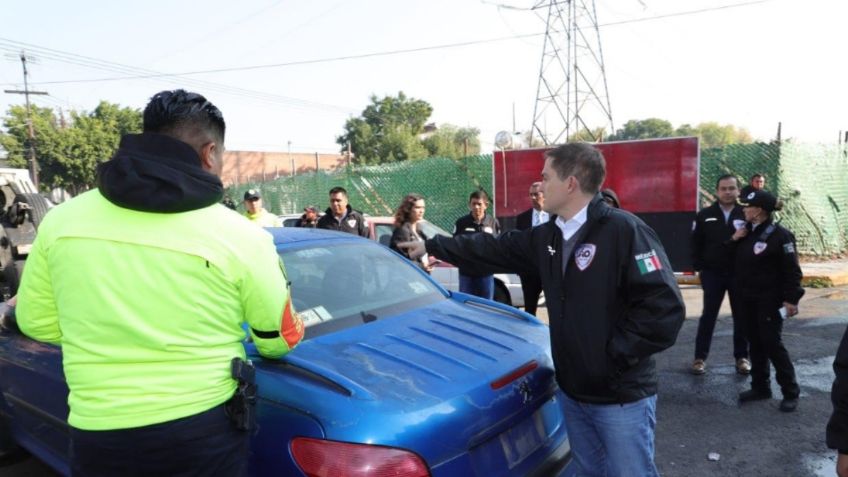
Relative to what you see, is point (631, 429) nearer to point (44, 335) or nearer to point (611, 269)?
point (611, 269)

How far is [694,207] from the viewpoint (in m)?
9.21

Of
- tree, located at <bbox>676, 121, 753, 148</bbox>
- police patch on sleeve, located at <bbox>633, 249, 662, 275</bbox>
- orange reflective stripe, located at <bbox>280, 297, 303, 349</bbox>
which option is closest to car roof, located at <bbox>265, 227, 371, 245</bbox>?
orange reflective stripe, located at <bbox>280, 297, 303, 349</bbox>

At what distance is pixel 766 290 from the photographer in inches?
167

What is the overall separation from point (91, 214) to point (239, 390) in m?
0.64

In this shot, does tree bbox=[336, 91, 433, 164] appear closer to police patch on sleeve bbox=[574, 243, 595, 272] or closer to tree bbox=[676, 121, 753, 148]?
tree bbox=[676, 121, 753, 148]

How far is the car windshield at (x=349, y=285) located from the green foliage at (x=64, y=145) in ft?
109

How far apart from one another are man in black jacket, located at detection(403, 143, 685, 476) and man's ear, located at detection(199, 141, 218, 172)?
1.32 metres

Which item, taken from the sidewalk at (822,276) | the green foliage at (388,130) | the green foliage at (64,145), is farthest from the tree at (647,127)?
the sidewalk at (822,276)

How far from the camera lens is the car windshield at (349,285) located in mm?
2850

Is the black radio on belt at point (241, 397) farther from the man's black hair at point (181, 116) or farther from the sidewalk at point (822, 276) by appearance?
the sidewalk at point (822, 276)

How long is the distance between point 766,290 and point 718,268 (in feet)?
2.46

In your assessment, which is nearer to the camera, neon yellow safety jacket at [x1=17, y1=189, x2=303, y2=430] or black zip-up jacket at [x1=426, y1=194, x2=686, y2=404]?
neon yellow safety jacket at [x1=17, y1=189, x2=303, y2=430]

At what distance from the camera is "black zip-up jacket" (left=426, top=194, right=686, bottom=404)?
2.08 metres

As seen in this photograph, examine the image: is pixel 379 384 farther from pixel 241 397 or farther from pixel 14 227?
pixel 14 227
